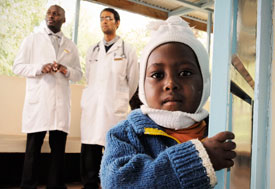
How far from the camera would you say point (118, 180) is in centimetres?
58

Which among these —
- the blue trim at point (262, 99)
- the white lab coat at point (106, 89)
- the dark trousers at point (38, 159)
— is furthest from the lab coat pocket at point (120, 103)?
the blue trim at point (262, 99)

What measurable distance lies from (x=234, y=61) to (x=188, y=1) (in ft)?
10.9

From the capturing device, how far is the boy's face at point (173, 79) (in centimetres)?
68

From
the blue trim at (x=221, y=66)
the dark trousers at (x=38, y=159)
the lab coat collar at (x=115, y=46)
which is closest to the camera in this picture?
the blue trim at (x=221, y=66)

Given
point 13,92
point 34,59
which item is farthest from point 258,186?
point 13,92

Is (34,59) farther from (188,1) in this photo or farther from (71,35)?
(188,1)

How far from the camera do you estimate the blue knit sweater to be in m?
0.52

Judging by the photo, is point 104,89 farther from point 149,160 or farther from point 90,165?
point 149,160

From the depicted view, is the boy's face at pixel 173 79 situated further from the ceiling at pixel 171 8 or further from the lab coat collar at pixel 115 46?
the ceiling at pixel 171 8

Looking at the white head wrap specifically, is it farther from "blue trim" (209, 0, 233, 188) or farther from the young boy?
"blue trim" (209, 0, 233, 188)

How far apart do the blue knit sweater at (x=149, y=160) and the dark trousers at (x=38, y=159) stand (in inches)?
65.4

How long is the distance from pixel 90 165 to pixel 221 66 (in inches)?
78.2

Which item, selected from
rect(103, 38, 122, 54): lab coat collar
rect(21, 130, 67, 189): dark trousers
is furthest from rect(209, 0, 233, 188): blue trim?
rect(103, 38, 122, 54): lab coat collar

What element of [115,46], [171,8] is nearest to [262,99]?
[115,46]
